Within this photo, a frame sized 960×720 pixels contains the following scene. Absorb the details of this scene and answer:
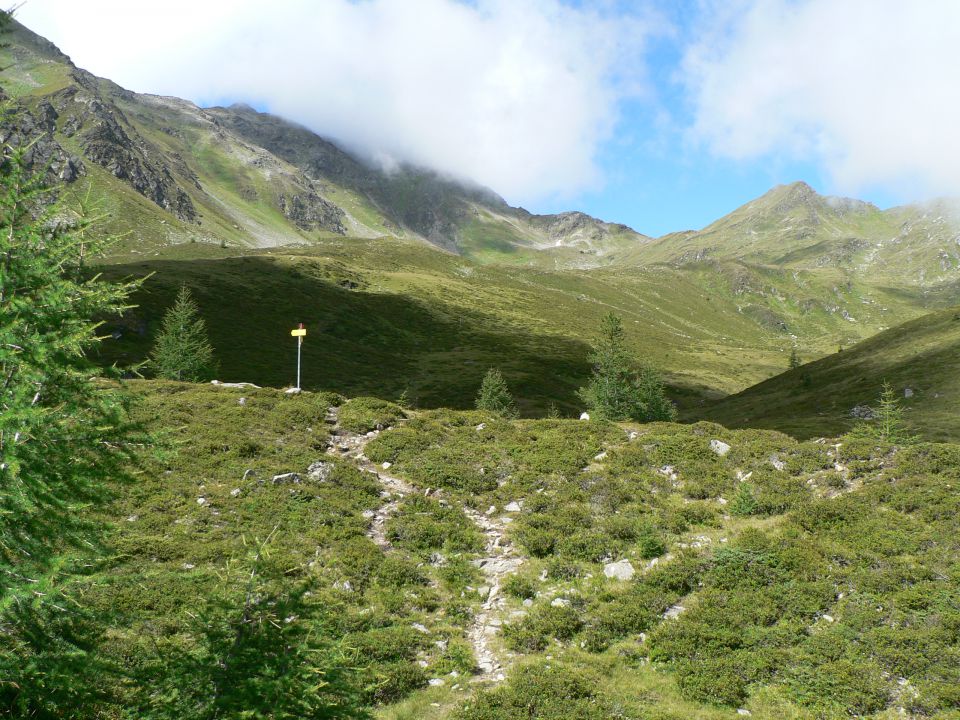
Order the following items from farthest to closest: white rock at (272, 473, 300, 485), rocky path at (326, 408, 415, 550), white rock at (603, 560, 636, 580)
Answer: white rock at (272, 473, 300, 485)
rocky path at (326, 408, 415, 550)
white rock at (603, 560, 636, 580)

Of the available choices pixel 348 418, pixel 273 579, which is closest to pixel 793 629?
pixel 273 579

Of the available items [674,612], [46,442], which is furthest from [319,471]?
[46,442]

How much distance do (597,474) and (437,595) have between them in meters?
9.24

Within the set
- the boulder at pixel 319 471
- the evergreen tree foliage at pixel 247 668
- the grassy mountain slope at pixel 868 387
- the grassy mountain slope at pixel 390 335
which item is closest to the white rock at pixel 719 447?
the boulder at pixel 319 471

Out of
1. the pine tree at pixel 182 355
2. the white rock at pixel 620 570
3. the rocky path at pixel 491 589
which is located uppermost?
the pine tree at pixel 182 355

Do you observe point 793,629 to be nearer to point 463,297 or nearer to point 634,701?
point 634,701

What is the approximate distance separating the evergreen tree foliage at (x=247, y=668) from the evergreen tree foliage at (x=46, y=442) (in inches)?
34.7

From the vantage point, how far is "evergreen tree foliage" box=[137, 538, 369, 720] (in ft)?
20.5

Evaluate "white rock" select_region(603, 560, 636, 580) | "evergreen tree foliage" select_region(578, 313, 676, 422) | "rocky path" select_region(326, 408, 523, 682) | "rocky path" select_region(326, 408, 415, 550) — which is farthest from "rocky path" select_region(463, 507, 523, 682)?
"evergreen tree foliage" select_region(578, 313, 676, 422)

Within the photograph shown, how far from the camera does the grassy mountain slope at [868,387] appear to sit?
2059 inches

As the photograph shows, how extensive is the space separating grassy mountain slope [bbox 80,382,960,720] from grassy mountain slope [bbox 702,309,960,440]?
121 feet

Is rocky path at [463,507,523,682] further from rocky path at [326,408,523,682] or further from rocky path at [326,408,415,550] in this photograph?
rocky path at [326,408,415,550]

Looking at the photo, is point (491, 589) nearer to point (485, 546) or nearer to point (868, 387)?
point (485, 546)

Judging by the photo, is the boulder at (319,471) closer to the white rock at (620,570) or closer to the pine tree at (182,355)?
the white rock at (620,570)
